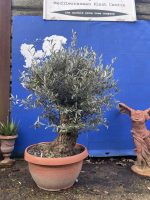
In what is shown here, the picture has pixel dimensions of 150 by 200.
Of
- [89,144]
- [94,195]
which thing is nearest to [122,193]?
[94,195]

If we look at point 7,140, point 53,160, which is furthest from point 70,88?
point 7,140

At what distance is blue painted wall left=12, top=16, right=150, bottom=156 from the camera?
4.64 m

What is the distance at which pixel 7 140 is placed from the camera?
4449mm

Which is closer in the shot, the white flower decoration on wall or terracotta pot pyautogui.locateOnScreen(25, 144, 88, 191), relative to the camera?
terracotta pot pyautogui.locateOnScreen(25, 144, 88, 191)

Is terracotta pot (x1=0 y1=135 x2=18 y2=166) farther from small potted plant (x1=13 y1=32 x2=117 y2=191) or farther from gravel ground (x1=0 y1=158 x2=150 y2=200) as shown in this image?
small potted plant (x1=13 y1=32 x2=117 y2=191)

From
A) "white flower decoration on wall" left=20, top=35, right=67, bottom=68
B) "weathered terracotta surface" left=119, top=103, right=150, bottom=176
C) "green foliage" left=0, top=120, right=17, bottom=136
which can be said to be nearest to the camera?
"weathered terracotta surface" left=119, top=103, right=150, bottom=176

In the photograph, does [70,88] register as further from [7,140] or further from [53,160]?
[7,140]

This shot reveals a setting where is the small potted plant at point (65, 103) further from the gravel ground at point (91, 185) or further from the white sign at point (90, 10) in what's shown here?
the white sign at point (90, 10)

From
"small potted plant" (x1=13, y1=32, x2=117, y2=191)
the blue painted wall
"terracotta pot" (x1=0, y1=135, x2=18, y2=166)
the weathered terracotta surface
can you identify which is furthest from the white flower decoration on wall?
the weathered terracotta surface

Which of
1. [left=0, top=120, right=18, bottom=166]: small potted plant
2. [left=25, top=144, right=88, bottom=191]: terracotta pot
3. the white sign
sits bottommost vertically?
[left=25, top=144, right=88, bottom=191]: terracotta pot

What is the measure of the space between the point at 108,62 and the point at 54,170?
1978 mm

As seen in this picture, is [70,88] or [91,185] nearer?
[70,88]

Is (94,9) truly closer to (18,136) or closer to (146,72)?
(146,72)

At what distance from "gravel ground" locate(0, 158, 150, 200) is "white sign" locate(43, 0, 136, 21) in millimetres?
2237
